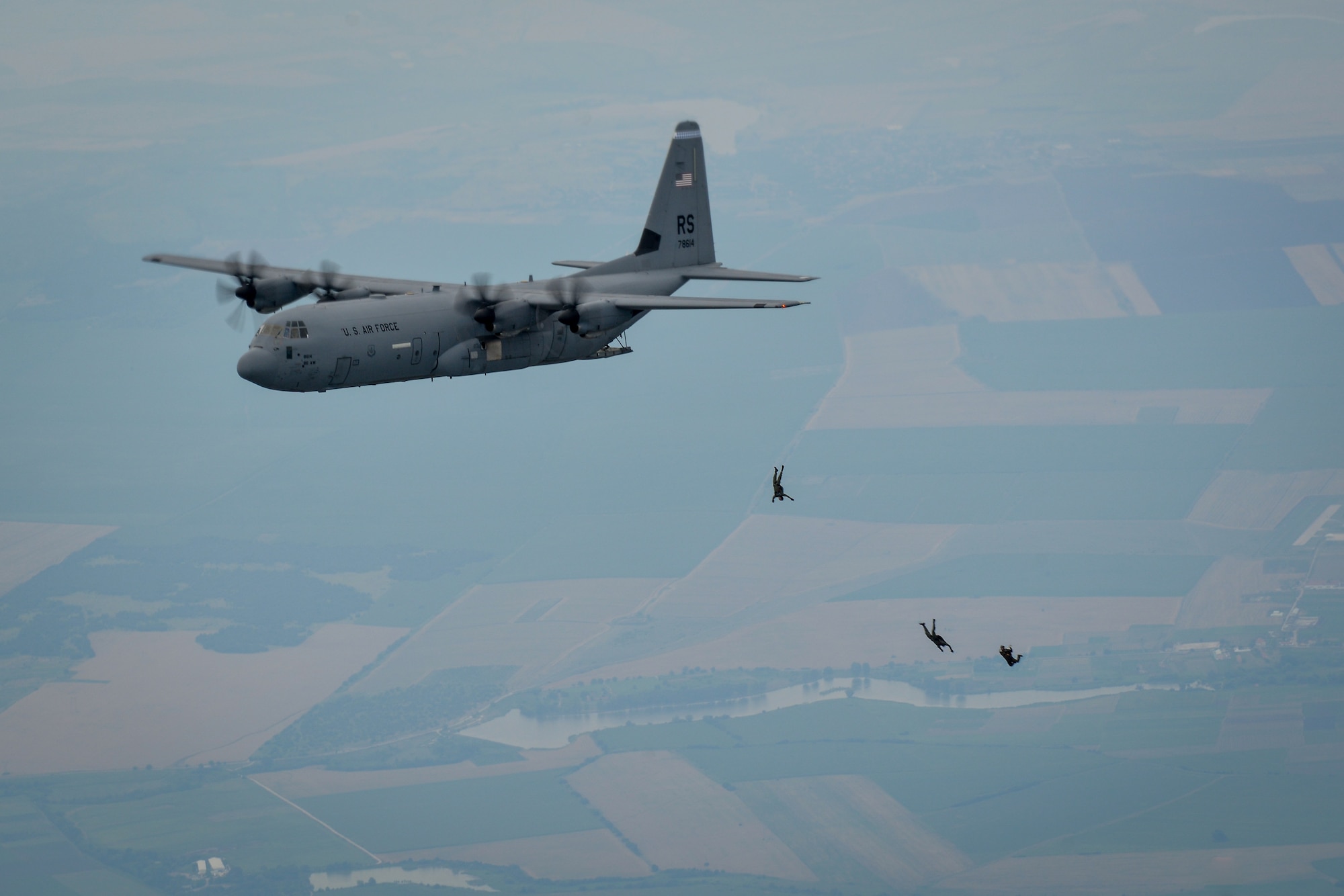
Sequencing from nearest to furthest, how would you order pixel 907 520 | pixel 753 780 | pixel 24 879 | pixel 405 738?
pixel 24 879
pixel 753 780
pixel 405 738
pixel 907 520

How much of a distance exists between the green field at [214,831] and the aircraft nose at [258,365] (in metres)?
102

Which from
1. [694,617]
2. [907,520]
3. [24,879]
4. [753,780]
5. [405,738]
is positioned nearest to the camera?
[24,879]

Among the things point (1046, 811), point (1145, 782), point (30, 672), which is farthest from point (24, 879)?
point (1145, 782)

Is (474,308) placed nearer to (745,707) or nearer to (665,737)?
(665,737)

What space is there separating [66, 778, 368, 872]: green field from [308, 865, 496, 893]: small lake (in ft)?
4.16

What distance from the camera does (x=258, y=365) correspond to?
56406 millimetres

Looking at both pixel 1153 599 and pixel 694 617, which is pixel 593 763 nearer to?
pixel 694 617

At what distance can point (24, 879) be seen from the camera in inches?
5689

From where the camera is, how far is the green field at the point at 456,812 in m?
152

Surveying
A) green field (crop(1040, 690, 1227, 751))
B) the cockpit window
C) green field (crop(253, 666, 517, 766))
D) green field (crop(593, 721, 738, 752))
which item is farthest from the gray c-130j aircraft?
green field (crop(1040, 690, 1227, 751))

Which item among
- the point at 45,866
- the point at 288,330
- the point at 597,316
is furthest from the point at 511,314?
the point at 45,866

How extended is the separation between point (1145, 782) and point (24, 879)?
112 meters

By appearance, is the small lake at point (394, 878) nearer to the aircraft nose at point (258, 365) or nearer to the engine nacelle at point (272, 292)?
the engine nacelle at point (272, 292)

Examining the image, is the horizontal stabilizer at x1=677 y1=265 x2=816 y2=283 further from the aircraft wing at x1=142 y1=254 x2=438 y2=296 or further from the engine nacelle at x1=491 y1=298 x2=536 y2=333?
the aircraft wing at x1=142 y1=254 x2=438 y2=296
